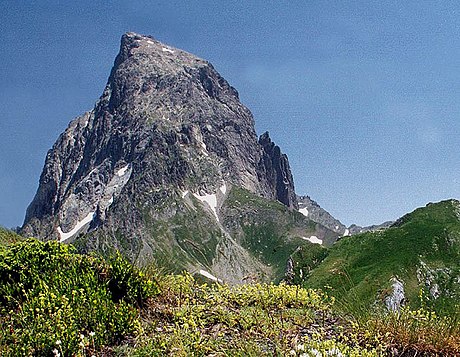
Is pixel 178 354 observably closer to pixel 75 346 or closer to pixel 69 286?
pixel 75 346

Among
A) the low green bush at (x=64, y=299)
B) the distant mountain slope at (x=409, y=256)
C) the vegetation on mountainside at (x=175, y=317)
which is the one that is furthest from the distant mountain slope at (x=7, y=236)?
the distant mountain slope at (x=409, y=256)

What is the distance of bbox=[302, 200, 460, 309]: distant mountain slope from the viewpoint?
118438mm

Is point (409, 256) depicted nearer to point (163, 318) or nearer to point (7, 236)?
point (7, 236)

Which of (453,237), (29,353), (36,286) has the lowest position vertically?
(29,353)

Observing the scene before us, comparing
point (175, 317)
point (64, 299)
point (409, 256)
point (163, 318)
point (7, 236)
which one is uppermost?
point (409, 256)

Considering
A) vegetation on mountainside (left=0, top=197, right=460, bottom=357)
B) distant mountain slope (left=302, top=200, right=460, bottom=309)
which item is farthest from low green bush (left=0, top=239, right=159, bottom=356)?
distant mountain slope (left=302, top=200, right=460, bottom=309)

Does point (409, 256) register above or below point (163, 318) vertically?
above

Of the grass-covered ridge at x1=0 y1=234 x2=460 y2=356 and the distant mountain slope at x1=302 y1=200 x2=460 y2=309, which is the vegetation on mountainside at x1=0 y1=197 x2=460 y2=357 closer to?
the grass-covered ridge at x1=0 y1=234 x2=460 y2=356

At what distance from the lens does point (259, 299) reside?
11.7 meters

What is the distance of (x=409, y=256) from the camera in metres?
132

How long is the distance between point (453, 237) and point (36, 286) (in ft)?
484

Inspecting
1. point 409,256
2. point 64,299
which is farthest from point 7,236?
point 409,256

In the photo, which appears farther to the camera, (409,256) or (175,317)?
(409,256)

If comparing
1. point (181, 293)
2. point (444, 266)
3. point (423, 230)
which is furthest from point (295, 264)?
point (181, 293)
